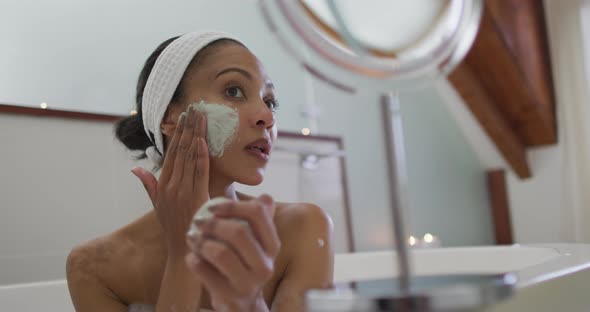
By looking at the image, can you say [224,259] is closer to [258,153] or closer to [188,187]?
[188,187]

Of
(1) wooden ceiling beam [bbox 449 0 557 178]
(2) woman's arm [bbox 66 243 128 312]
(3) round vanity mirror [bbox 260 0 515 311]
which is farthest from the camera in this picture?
(1) wooden ceiling beam [bbox 449 0 557 178]

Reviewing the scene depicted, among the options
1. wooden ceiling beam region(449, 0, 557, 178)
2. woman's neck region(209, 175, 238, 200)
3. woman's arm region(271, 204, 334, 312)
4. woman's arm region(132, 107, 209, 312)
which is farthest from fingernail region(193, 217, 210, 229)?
wooden ceiling beam region(449, 0, 557, 178)

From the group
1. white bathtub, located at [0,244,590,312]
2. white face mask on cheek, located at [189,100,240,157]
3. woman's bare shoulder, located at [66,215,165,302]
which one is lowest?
white bathtub, located at [0,244,590,312]

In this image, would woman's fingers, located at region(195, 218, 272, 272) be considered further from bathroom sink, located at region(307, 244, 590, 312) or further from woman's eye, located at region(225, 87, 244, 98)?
woman's eye, located at region(225, 87, 244, 98)

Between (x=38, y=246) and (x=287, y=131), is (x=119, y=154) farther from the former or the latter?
(x=287, y=131)

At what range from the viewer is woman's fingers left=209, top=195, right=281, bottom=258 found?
0.40m

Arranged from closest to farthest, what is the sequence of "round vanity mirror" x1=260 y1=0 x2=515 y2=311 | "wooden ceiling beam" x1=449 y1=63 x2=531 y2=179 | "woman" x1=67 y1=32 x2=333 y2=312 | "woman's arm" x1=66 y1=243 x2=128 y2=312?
"round vanity mirror" x1=260 y1=0 x2=515 y2=311 → "woman" x1=67 y1=32 x2=333 y2=312 → "woman's arm" x1=66 y1=243 x2=128 y2=312 → "wooden ceiling beam" x1=449 y1=63 x2=531 y2=179

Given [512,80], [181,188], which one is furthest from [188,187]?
[512,80]

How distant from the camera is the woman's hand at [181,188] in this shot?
717 mm

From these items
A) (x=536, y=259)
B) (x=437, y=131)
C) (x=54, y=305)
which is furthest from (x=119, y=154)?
(x=437, y=131)

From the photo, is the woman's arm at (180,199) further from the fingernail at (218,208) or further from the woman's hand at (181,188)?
the fingernail at (218,208)

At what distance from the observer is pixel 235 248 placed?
0.40 meters

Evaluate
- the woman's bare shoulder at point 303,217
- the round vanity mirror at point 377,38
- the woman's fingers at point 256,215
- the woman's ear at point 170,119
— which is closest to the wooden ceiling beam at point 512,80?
the woman's bare shoulder at point 303,217

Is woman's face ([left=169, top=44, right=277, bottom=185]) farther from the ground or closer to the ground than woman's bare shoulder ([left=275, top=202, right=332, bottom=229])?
farther from the ground
